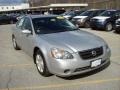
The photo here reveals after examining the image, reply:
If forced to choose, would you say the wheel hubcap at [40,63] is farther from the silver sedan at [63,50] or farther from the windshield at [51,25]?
the windshield at [51,25]

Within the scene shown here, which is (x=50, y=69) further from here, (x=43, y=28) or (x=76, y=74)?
(x=43, y=28)

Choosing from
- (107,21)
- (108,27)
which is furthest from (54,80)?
(107,21)

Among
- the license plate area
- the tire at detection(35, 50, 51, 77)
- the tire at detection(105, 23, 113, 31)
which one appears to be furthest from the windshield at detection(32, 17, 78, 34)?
the tire at detection(105, 23, 113, 31)

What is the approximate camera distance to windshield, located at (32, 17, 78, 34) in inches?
292

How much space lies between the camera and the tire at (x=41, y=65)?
6477 mm

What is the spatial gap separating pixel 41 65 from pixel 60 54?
93cm

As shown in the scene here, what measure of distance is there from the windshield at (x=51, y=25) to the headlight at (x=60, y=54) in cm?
133

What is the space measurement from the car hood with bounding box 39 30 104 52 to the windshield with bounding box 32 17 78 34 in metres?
0.35

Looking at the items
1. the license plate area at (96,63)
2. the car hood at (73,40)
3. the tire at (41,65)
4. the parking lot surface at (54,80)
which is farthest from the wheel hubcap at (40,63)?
the license plate area at (96,63)

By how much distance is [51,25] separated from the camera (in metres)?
7.69

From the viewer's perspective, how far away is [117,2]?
1761 inches

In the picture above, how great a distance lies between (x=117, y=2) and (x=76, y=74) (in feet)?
133

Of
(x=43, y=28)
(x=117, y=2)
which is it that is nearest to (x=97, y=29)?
(x=43, y=28)

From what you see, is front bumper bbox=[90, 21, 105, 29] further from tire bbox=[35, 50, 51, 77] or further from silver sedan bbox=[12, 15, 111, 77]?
tire bbox=[35, 50, 51, 77]
